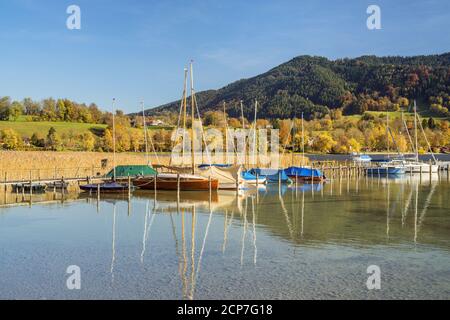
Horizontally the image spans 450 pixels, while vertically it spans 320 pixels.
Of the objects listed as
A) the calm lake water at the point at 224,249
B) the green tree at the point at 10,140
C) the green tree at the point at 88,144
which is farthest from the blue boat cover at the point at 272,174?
the green tree at the point at 10,140

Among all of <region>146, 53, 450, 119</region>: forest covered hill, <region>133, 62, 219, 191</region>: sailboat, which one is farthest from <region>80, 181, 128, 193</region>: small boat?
<region>146, 53, 450, 119</region>: forest covered hill

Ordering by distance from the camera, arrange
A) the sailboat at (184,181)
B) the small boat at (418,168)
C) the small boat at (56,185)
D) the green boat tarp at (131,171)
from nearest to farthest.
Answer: the sailboat at (184,181) → the small boat at (56,185) → the green boat tarp at (131,171) → the small boat at (418,168)

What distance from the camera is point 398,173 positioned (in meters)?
71.5

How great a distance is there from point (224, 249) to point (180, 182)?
21899 millimetres

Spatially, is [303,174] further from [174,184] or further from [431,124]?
[431,124]

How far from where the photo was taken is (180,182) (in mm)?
40438

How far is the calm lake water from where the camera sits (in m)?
13.8

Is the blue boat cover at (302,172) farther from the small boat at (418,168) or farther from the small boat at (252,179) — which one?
the small boat at (418,168)

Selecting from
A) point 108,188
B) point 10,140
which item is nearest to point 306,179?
point 108,188

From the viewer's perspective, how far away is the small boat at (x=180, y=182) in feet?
130

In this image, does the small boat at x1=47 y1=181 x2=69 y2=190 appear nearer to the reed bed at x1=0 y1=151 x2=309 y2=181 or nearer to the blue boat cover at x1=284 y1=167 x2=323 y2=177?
the reed bed at x1=0 y1=151 x2=309 y2=181

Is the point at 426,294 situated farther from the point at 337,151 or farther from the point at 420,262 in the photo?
the point at 337,151

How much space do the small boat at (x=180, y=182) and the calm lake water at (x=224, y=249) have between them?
637 centimetres
